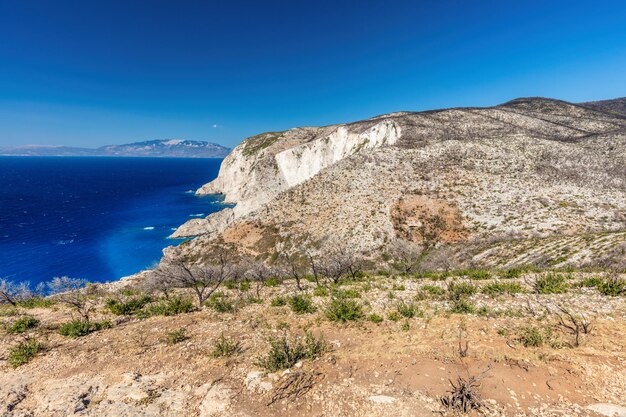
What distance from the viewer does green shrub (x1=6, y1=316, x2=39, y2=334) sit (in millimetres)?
12381

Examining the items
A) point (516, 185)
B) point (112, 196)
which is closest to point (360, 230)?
point (516, 185)

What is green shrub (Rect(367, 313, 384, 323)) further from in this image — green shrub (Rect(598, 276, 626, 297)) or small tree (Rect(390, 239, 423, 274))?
small tree (Rect(390, 239, 423, 274))

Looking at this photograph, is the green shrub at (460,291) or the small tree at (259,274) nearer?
Result: the green shrub at (460,291)

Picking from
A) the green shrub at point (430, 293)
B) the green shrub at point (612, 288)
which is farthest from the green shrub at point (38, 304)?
the green shrub at point (612, 288)

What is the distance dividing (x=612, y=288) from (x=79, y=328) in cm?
2328

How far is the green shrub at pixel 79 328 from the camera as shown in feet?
38.8

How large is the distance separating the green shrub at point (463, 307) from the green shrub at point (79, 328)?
48.5ft

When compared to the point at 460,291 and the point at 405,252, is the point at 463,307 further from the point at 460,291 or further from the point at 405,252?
the point at 405,252

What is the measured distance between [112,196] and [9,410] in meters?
164

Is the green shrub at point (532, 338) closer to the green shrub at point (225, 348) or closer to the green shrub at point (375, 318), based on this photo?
the green shrub at point (375, 318)

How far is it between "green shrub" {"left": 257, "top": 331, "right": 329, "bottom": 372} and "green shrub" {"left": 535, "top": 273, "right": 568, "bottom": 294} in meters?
11.6

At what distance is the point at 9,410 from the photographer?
777cm

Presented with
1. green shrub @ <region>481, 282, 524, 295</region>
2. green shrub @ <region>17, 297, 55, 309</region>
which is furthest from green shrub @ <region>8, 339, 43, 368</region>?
green shrub @ <region>481, 282, 524, 295</region>

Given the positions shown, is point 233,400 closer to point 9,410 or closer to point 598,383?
point 9,410
